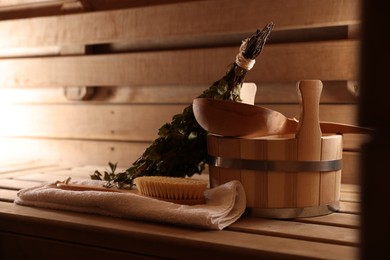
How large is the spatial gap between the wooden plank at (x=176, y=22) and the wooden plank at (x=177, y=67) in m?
0.08

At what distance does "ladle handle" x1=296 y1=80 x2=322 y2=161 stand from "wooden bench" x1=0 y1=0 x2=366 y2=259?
0.57 feet

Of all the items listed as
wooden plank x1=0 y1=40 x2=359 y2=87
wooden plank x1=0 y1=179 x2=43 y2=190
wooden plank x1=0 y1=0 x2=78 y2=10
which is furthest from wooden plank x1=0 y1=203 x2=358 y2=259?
wooden plank x1=0 y1=0 x2=78 y2=10

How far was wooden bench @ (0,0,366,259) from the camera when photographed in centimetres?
119

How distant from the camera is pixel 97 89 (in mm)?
2438

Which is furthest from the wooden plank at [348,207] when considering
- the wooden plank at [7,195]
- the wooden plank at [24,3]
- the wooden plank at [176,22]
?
the wooden plank at [24,3]

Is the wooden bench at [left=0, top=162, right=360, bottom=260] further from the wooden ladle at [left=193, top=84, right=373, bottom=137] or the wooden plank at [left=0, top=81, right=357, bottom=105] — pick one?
the wooden plank at [left=0, top=81, right=357, bottom=105]

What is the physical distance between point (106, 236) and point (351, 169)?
1.03m

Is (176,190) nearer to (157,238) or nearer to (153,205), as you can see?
(153,205)

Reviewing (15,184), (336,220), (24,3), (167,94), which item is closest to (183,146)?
(336,220)

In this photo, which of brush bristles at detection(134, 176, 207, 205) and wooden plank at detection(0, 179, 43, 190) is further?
wooden plank at detection(0, 179, 43, 190)

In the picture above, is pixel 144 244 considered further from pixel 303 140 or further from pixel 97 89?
pixel 97 89

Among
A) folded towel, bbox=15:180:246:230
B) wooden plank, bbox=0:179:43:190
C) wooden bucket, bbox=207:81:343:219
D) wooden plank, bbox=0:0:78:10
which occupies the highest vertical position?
wooden plank, bbox=0:0:78:10

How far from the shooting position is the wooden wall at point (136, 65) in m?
1.86

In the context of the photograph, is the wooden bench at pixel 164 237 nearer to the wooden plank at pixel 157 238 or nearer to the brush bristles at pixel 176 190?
the wooden plank at pixel 157 238
